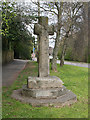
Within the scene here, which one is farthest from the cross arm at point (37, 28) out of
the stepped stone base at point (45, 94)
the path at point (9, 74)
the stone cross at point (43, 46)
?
the path at point (9, 74)

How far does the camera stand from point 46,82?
5.58 metres

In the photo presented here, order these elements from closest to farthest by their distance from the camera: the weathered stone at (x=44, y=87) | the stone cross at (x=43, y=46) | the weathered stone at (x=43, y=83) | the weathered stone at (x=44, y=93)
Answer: the weathered stone at (x=44, y=87) < the weathered stone at (x=44, y=93) < the weathered stone at (x=43, y=83) < the stone cross at (x=43, y=46)

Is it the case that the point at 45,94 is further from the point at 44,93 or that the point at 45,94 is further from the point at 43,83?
the point at 43,83

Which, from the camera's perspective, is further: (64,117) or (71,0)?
(71,0)

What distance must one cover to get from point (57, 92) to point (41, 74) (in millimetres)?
942

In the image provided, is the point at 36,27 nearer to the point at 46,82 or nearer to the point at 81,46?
the point at 46,82

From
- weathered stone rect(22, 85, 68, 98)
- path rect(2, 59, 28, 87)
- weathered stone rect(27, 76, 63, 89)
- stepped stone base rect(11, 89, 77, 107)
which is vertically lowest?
path rect(2, 59, 28, 87)

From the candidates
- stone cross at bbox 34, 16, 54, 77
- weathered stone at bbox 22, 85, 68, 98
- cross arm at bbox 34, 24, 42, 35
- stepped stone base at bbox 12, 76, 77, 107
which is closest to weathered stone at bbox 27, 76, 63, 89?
stepped stone base at bbox 12, 76, 77, 107

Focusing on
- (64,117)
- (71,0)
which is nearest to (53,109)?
(64,117)

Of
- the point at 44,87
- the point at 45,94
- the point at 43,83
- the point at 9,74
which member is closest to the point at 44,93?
the point at 45,94

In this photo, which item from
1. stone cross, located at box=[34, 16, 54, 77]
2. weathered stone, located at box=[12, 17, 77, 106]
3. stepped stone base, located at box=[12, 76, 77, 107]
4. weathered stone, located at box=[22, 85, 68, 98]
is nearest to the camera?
stepped stone base, located at box=[12, 76, 77, 107]

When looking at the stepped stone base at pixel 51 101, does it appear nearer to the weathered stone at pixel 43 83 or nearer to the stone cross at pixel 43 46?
the weathered stone at pixel 43 83

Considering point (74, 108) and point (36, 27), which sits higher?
point (36, 27)

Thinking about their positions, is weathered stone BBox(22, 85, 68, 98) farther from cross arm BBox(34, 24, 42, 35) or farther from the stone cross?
cross arm BBox(34, 24, 42, 35)
